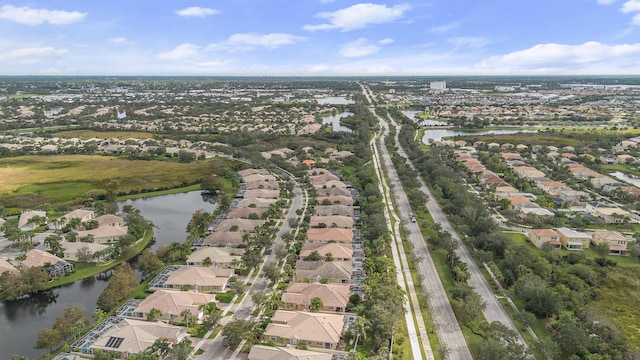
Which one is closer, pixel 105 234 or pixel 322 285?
pixel 322 285

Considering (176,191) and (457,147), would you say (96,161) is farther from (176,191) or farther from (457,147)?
(457,147)

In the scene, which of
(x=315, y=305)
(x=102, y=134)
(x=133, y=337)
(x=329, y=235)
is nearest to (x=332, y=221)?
(x=329, y=235)

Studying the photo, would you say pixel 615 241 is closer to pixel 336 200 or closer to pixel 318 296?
pixel 336 200

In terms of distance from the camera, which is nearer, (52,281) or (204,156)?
(52,281)

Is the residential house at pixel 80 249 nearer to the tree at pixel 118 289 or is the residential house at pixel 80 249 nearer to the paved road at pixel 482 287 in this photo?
the tree at pixel 118 289

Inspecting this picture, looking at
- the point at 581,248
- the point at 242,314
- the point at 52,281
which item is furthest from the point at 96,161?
the point at 581,248

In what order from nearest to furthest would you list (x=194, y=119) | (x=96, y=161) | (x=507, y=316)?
(x=507, y=316) < (x=96, y=161) < (x=194, y=119)

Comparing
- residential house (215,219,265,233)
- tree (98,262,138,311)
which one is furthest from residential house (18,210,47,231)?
residential house (215,219,265,233)
